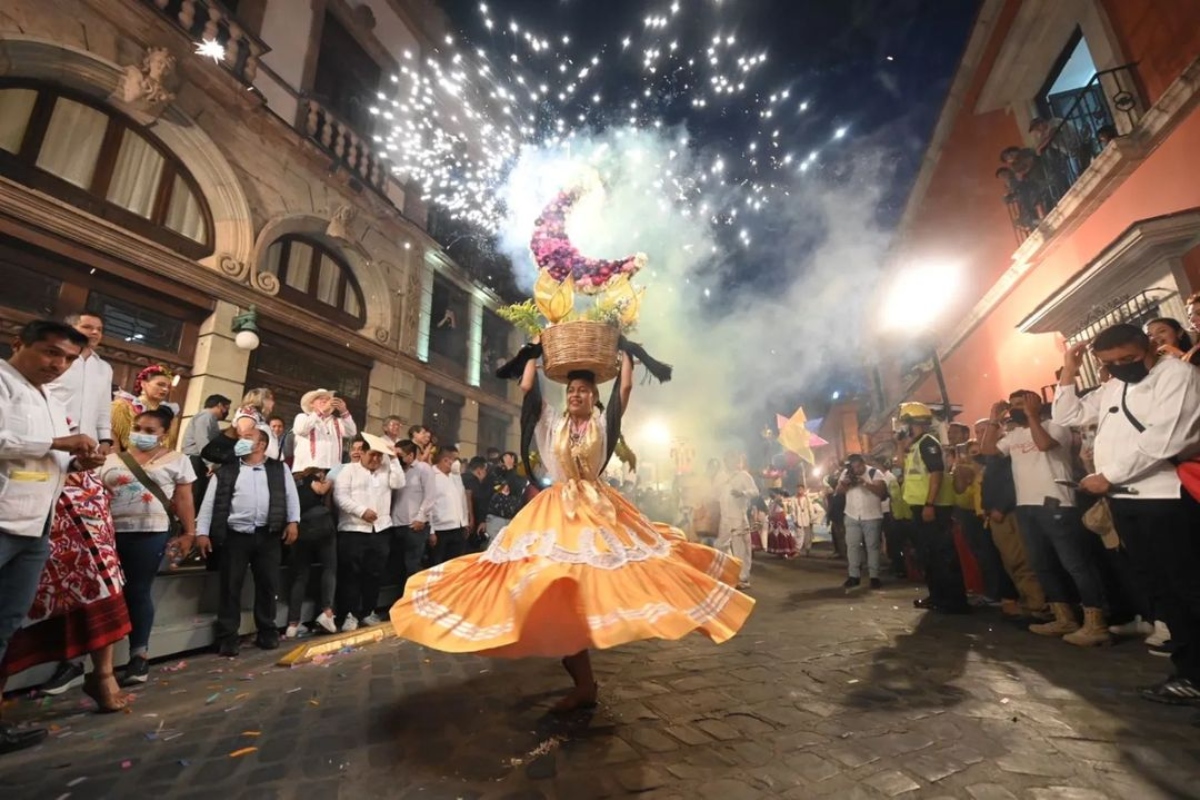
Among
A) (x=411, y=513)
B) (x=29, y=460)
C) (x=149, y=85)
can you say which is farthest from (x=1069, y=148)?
(x=149, y=85)

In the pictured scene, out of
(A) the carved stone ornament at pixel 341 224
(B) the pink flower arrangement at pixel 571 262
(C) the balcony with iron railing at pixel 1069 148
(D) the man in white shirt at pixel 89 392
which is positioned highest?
(A) the carved stone ornament at pixel 341 224

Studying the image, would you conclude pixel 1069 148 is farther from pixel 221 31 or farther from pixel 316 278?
pixel 221 31

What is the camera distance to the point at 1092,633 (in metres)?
4.00

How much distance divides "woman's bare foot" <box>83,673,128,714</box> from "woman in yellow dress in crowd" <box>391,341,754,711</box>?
209cm

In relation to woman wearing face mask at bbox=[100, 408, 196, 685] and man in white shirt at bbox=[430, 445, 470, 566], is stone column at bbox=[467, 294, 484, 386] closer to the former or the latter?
man in white shirt at bbox=[430, 445, 470, 566]

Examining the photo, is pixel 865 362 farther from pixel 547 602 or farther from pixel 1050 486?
pixel 547 602

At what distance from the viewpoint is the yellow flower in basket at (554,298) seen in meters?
3.35

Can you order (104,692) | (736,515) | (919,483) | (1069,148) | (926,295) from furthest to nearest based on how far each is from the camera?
(926,295) < (736,515) < (1069,148) < (919,483) < (104,692)

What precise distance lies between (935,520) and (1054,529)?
130 centimetres

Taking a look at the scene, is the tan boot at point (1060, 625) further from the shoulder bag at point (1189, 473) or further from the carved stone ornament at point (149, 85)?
the carved stone ornament at point (149, 85)

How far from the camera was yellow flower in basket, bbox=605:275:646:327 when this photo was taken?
11.5 ft

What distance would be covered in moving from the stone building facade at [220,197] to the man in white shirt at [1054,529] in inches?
429

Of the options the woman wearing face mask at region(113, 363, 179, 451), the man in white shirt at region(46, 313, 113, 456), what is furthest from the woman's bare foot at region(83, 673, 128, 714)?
the woman wearing face mask at region(113, 363, 179, 451)

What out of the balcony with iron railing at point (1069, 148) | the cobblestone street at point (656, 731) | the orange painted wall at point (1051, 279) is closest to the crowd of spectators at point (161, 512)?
the cobblestone street at point (656, 731)
